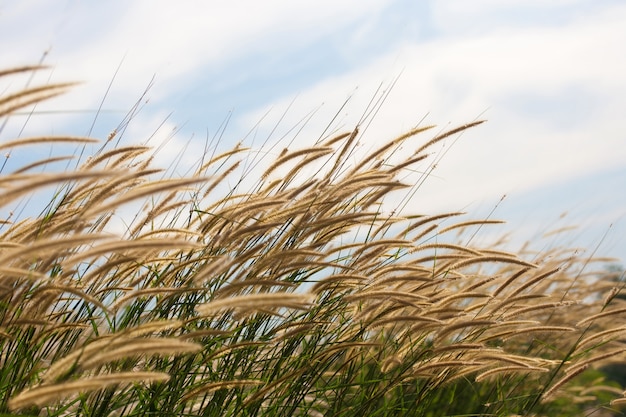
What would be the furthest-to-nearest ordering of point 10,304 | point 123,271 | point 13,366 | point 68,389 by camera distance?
1. point 123,271
2. point 13,366
3. point 10,304
4. point 68,389

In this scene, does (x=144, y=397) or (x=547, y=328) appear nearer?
(x=144, y=397)

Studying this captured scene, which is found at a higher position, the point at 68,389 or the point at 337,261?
the point at 337,261

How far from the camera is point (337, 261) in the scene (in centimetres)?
279

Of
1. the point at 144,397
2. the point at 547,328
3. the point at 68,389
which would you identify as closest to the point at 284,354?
the point at 144,397

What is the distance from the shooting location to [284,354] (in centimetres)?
264

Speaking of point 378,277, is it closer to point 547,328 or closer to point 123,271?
point 547,328

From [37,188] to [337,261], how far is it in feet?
4.95

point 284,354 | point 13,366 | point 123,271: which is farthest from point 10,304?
point 284,354

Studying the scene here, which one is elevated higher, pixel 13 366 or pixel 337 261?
pixel 337 261

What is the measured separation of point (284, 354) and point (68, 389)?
1329 mm

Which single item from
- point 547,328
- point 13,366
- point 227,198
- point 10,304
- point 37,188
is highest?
point 227,198

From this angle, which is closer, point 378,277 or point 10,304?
point 10,304

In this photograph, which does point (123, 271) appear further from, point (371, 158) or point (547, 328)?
point (547, 328)

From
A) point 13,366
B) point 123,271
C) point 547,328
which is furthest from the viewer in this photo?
point 547,328
